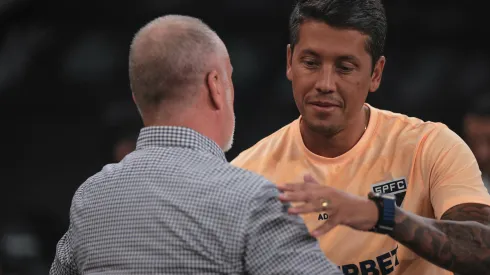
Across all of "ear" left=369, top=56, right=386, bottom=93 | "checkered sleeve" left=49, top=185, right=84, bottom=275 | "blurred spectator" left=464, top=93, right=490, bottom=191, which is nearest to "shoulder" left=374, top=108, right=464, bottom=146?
"ear" left=369, top=56, right=386, bottom=93

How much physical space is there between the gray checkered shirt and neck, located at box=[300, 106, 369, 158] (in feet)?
3.34

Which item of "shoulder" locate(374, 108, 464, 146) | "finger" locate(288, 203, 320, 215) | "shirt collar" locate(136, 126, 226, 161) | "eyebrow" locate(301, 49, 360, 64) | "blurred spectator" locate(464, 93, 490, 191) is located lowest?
"blurred spectator" locate(464, 93, 490, 191)

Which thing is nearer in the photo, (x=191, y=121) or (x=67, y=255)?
(x=191, y=121)

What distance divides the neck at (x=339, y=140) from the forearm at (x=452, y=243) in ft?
2.22

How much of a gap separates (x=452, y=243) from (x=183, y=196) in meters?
0.90

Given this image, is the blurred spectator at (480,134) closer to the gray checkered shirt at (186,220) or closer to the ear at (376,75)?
the ear at (376,75)

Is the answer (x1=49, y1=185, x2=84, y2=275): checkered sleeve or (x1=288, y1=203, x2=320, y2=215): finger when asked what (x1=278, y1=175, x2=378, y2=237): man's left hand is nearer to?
(x1=288, y1=203, x2=320, y2=215): finger

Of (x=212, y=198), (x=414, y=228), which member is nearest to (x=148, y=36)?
(x=212, y=198)

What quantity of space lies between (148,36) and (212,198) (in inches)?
19.6

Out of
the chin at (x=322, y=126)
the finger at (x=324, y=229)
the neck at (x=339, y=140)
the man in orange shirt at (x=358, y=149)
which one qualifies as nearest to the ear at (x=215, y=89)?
the finger at (x=324, y=229)

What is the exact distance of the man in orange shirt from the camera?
120 inches

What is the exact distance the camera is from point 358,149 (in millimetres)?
3299

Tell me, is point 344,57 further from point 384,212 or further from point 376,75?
→ point 384,212

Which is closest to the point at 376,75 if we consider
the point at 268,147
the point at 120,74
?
the point at 268,147
